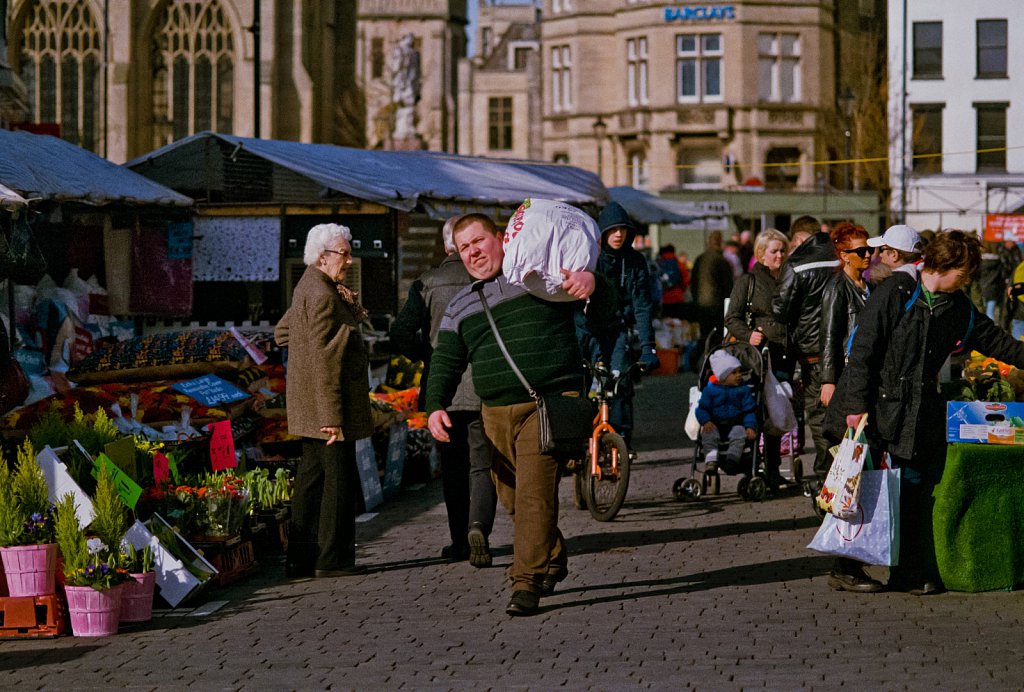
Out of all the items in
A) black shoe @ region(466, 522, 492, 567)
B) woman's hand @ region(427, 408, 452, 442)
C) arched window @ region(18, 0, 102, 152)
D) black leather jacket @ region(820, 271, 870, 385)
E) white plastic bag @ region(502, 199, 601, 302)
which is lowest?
black shoe @ region(466, 522, 492, 567)

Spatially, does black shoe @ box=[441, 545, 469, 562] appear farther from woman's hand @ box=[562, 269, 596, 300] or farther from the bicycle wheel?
woman's hand @ box=[562, 269, 596, 300]

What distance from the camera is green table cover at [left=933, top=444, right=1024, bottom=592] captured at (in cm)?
878

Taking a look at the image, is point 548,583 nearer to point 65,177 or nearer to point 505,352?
point 505,352

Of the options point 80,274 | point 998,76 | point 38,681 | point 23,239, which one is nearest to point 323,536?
point 38,681

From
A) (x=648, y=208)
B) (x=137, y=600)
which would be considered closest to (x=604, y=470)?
(x=137, y=600)

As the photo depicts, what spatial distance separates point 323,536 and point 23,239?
4407 mm

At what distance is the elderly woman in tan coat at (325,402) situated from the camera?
9367 mm

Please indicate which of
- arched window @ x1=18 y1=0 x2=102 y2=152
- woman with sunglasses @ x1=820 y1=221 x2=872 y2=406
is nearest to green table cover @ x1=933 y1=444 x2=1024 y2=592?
woman with sunglasses @ x1=820 y1=221 x2=872 y2=406

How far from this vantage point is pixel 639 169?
210 feet

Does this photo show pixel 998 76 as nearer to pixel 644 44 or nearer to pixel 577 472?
pixel 644 44

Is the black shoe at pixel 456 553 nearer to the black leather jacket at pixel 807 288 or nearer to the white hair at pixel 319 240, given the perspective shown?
the white hair at pixel 319 240

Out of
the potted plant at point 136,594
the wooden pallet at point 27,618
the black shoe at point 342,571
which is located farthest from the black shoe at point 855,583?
the wooden pallet at point 27,618

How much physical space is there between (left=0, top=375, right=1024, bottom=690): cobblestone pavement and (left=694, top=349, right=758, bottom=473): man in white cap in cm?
183

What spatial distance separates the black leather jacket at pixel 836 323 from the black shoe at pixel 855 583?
1650 mm
